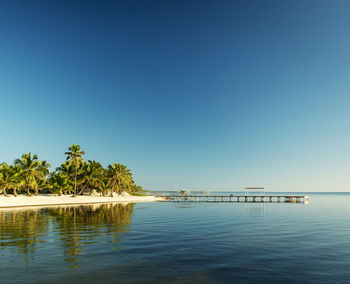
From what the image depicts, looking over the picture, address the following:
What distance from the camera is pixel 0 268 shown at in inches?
461

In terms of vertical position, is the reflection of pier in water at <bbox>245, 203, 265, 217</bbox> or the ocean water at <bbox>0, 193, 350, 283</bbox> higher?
the ocean water at <bbox>0, 193, 350, 283</bbox>

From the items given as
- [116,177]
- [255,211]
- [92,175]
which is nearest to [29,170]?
[92,175]

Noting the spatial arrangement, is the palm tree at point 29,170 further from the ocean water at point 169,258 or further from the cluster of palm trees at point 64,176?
the ocean water at point 169,258

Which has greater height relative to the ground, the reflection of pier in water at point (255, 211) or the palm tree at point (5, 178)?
the palm tree at point (5, 178)

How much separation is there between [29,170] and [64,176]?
11910 millimetres

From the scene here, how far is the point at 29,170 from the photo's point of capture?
65.2 metres

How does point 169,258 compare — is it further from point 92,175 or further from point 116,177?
point 116,177

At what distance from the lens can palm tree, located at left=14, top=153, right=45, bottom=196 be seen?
63938 millimetres

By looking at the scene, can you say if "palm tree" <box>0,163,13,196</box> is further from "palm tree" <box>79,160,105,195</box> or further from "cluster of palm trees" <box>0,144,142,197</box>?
"palm tree" <box>79,160,105,195</box>

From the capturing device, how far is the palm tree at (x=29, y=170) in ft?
210

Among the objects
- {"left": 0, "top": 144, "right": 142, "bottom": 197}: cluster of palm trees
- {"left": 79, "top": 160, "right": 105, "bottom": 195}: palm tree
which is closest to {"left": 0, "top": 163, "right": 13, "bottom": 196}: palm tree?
{"left": 0, "top": 144, "right": 142, "bottom": 197}: cluster of palm trees

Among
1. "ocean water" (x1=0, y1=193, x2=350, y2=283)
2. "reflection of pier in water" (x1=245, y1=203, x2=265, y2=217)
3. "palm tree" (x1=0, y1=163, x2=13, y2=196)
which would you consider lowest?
"reflection of pier in water" (x1=245, y1=203, x2=265, y2=217)

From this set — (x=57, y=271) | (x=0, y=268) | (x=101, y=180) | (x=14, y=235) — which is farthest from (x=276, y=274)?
(x=101, y=180)

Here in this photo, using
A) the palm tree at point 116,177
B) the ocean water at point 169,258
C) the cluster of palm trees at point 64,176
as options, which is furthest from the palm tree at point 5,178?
the ocean water at point 169,258
